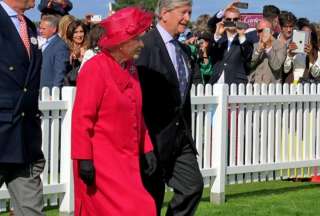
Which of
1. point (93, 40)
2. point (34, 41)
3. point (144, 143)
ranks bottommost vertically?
point (144, 143)

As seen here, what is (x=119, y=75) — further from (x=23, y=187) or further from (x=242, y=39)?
(x=242, y=39)

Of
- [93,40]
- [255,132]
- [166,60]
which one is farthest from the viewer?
[255,132]

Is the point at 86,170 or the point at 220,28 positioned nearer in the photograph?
the point at 86,170

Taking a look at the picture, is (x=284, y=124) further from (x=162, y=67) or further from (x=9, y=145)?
(x=9, y=145)

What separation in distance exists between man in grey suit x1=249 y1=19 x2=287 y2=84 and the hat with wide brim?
656 cm

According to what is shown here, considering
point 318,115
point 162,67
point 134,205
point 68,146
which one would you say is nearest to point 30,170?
point 134,205

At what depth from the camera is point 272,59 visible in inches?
501

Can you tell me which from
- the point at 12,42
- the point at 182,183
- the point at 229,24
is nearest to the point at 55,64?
the point at 229,24

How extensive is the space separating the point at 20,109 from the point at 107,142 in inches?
27.3

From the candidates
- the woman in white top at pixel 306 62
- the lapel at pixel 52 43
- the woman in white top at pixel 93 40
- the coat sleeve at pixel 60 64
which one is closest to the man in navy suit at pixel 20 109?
the woman in white top at pixel 93 40

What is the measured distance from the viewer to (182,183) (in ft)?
24.6

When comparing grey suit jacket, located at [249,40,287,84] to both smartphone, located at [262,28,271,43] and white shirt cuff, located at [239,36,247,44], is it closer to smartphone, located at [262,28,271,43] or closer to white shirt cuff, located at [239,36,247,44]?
smartphone, located at [262,28,271,43]

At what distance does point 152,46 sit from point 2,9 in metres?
1.61

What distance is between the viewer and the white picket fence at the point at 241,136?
905cm
